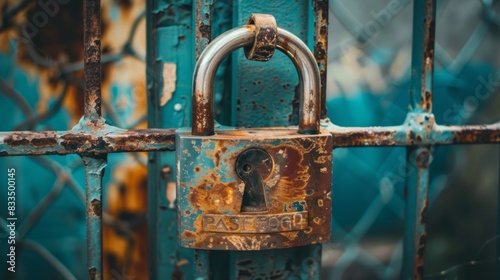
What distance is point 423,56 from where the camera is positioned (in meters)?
0.66

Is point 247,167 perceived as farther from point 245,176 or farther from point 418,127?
point 418,127

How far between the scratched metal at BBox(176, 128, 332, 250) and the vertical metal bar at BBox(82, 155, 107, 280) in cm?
10

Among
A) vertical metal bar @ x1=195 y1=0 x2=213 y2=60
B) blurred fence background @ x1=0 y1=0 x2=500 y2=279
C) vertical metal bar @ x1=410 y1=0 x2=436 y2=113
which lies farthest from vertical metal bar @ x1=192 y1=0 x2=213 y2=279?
blurred fence background @ x1=0 y1=0 x2=500 y2=279

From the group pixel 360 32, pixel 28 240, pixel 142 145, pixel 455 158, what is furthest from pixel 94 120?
pixel 455 158

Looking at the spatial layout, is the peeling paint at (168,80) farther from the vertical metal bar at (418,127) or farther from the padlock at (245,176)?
the vertical metal bar at (418,127)

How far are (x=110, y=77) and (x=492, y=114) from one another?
93 centimetres

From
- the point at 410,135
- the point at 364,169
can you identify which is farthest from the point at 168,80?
the point at 364,169

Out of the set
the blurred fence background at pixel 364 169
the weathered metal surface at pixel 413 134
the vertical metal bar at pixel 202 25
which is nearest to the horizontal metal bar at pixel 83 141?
the vertical metal bar at pixel 202 25

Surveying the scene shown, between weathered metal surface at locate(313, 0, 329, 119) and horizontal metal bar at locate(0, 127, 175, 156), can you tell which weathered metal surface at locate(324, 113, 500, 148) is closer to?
weathered metal surface at locate(313, 0, 329, 119)

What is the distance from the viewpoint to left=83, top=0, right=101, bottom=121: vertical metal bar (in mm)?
572

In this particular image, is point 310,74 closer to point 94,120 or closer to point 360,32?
point 94,120

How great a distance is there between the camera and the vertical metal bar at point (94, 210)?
0.58 metres

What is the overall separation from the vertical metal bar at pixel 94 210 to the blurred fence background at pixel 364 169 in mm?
465

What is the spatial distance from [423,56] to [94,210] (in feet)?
1.45
